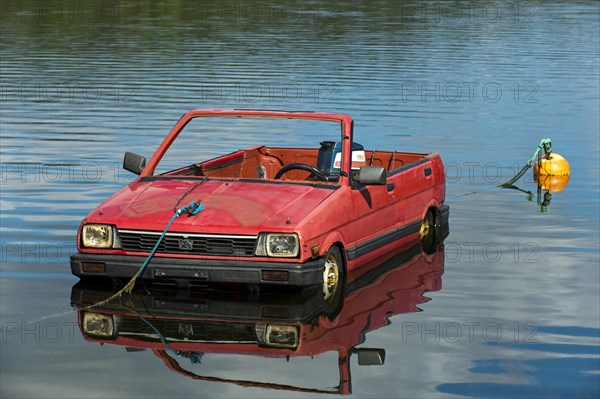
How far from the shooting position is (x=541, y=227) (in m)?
16.9

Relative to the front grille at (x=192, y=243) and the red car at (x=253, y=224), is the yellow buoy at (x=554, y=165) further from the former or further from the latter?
the front grille at (x=192, y=243)

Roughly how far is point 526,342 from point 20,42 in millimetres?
45104

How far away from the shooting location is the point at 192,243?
12242mm

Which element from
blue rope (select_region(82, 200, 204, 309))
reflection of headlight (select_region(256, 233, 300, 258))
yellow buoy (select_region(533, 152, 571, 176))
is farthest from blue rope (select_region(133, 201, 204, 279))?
yellow buoy (select_region(533, 152, 571, 176))

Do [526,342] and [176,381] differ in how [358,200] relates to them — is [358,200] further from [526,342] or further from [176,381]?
[176,381]

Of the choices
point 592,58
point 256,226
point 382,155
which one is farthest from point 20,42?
point 256,226

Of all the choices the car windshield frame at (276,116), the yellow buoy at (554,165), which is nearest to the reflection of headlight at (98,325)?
the car windshield frame at (276,116)

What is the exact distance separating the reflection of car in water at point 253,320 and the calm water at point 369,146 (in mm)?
102

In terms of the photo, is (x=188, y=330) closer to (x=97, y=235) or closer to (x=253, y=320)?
(x=253, y=320)

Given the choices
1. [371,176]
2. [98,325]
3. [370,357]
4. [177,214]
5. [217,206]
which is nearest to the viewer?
[370,357]

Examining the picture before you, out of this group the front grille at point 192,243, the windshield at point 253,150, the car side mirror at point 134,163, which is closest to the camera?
the front grille at point 192,243

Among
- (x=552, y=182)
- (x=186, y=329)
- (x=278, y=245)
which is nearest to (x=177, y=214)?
(x=278, y=245)

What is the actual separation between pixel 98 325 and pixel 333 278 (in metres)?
2.28

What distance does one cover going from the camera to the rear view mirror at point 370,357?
400 inches
